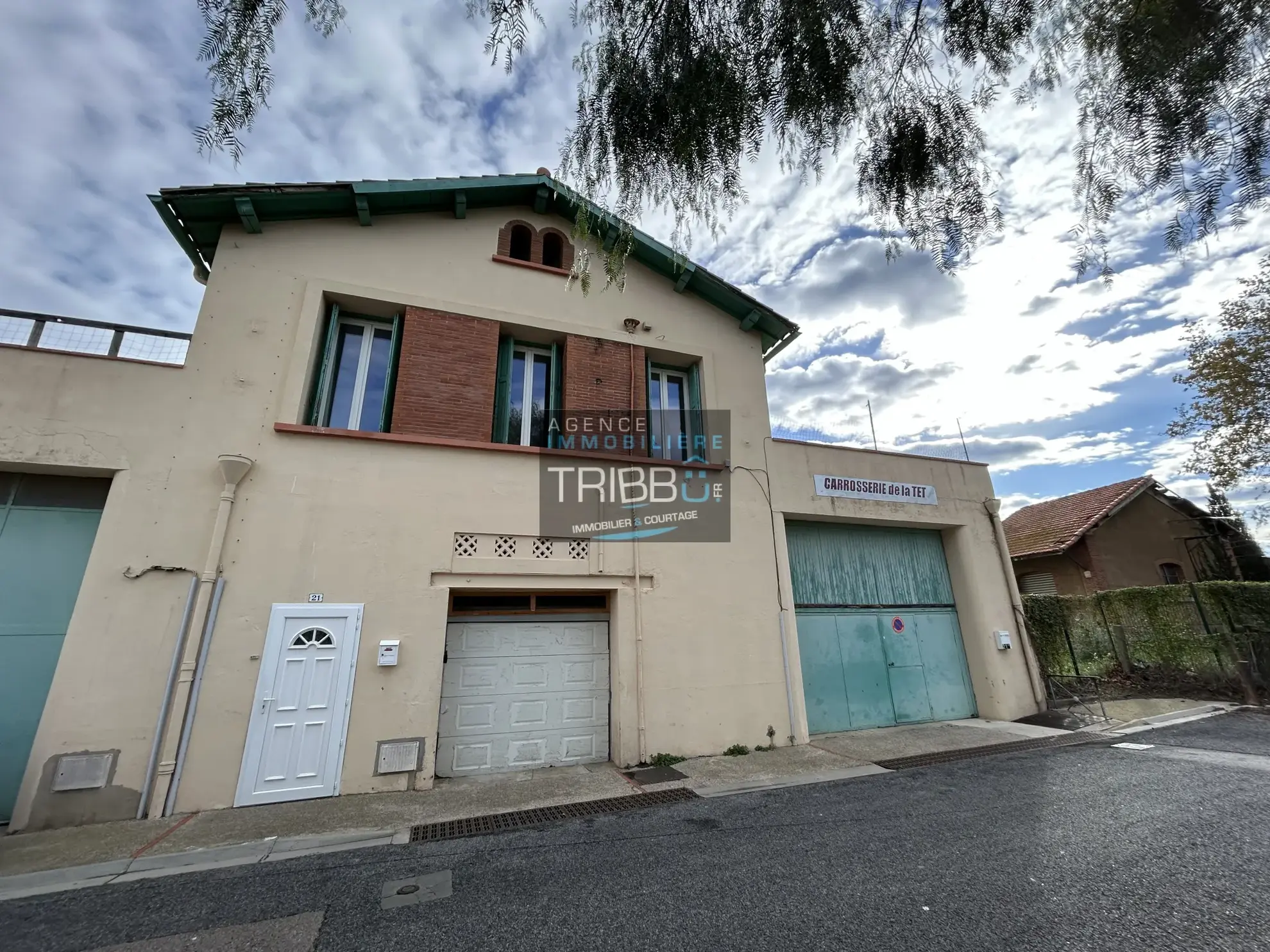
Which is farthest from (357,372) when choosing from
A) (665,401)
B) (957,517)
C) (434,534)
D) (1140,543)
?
(1140,543)

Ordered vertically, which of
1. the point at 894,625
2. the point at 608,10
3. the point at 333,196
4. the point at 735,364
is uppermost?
the point at 333,196

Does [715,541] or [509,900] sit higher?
[715,541]

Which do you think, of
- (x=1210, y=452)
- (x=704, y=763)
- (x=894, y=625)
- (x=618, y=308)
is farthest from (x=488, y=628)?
(x=1210, y=452)

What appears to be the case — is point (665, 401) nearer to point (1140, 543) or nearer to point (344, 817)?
point (344, 817)

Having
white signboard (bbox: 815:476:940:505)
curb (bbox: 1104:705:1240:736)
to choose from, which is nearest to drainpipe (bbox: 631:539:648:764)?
white signboard (bbox: 815:476:940:505)

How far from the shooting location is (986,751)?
7.11 metres

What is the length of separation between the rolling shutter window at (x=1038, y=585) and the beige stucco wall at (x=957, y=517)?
7.58 m

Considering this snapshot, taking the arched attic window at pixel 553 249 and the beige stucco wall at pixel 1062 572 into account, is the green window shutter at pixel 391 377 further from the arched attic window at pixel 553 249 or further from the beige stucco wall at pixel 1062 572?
the beige stucco wall at pixel 1062 572

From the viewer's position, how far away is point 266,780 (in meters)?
5.45

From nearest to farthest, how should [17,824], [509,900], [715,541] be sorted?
[509,900]
[17,824]
[715,541]

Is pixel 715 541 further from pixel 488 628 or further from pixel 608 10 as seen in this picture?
pixel 608 10

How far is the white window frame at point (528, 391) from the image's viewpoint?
26.3 ft

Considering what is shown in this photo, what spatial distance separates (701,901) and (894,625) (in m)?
7.27

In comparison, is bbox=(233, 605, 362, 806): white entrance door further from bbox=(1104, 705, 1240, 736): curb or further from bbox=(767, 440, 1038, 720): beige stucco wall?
bbox=(1104, 705, 1240, 736): curb
